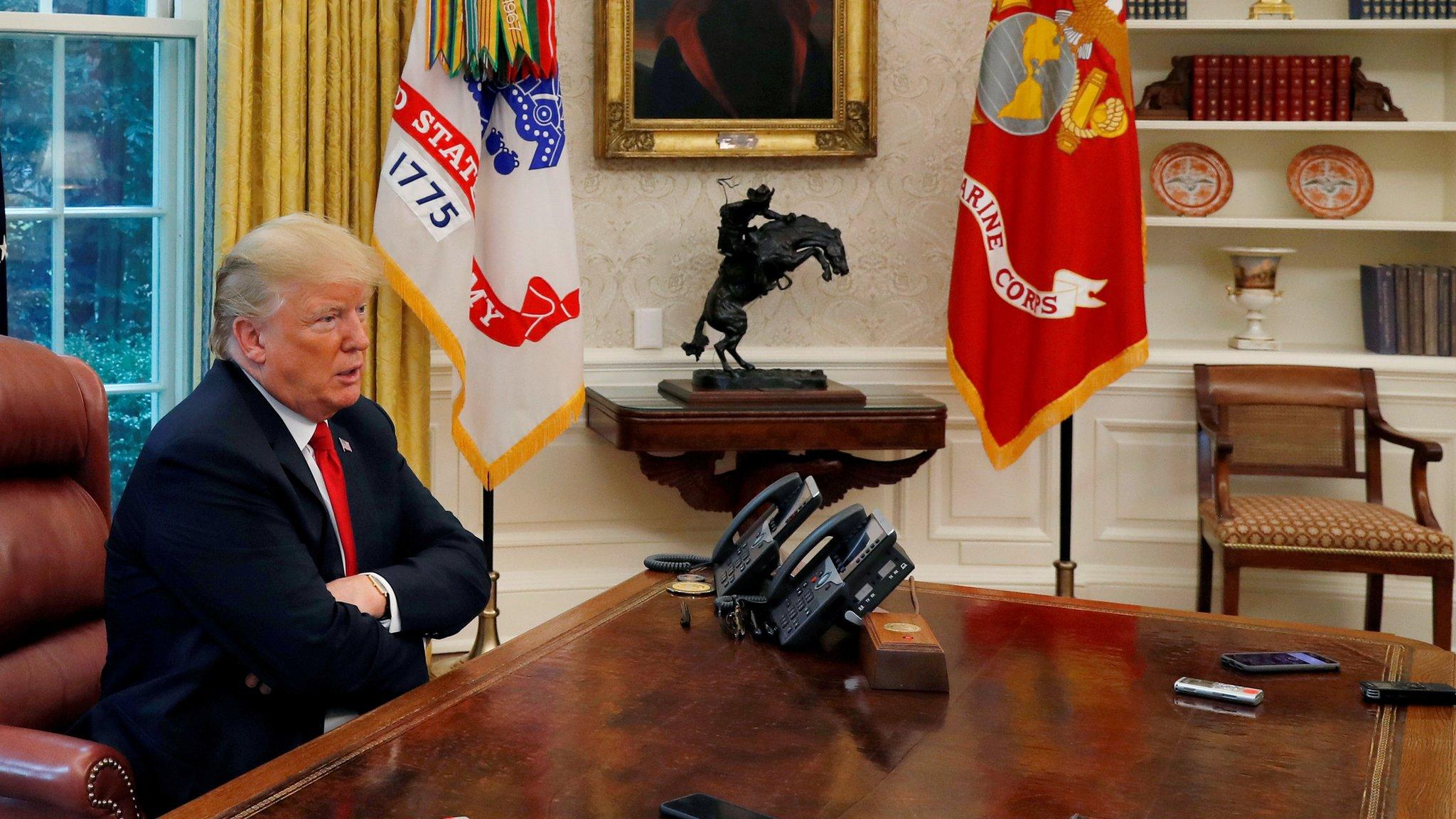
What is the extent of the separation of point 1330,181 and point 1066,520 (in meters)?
1.36

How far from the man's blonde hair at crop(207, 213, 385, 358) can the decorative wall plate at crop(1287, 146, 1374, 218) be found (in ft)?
10.8

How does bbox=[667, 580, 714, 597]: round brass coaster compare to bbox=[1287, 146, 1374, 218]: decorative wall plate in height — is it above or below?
below

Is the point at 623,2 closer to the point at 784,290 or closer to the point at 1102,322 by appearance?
the point at 784,290

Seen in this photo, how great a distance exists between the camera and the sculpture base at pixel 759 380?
3643 millimetres

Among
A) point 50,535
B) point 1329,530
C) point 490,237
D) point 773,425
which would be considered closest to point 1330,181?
point 1329,530

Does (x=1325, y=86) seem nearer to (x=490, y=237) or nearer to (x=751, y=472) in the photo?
(x=751, y=472)

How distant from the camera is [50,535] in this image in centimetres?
192

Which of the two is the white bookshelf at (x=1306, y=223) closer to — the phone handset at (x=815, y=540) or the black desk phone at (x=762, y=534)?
the black desk phone at (x=762, y=534)

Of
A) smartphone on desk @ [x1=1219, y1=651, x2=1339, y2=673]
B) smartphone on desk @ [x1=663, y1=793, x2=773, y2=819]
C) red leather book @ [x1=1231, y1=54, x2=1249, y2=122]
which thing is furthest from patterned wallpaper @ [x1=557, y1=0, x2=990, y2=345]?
smartphone on desk @ [x1=663, y1=793, x2=773, y2=819]

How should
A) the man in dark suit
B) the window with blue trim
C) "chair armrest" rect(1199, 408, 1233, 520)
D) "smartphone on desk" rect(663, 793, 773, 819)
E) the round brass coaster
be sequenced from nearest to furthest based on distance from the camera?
"smartphone on desk" rect(663, 793, 773, 819)
the man in dark suit
the round brass coaster
the window with blue trim
"chair armrest" rect(1199, 408, 1233, 520)

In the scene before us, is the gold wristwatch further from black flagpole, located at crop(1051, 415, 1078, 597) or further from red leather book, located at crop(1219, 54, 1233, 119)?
red leather book, located at crop(1219, 54, 1233, 119)

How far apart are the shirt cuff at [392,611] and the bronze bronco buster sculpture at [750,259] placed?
6.10 feet

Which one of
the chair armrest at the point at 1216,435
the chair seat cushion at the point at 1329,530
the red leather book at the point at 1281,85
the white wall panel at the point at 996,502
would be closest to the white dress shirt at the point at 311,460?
the white wall panel at the point at 996,502

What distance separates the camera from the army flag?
11.1 feet
